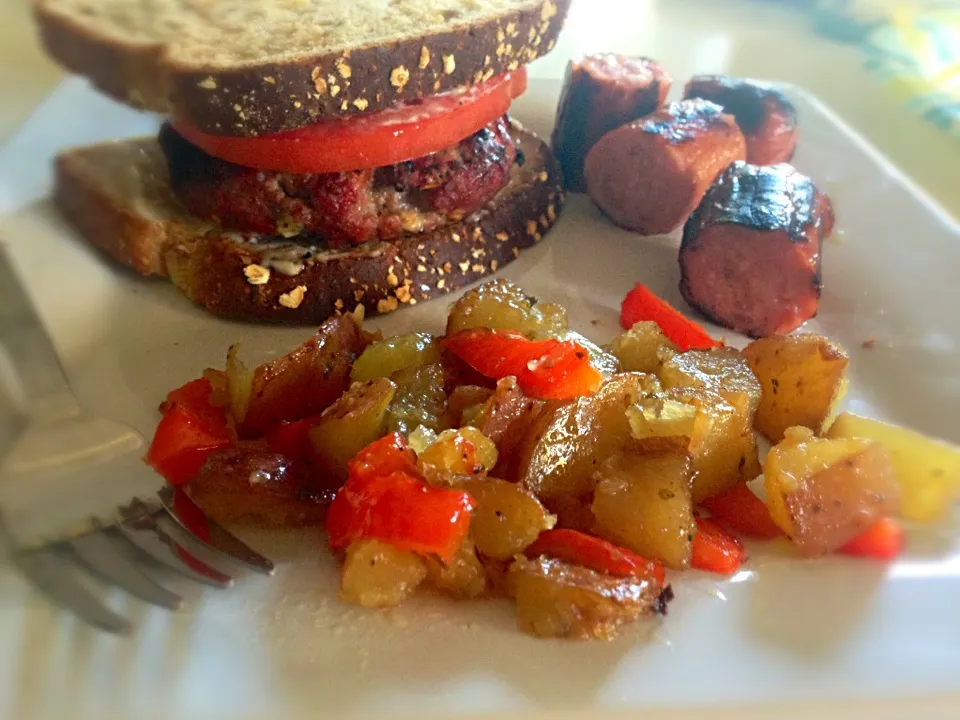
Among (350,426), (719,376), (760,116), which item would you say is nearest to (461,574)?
(350,426)

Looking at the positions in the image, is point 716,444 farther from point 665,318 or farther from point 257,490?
point 257,490

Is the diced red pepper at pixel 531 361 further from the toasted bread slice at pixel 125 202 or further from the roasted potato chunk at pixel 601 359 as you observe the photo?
the toasted bread slice at pixel 125 202

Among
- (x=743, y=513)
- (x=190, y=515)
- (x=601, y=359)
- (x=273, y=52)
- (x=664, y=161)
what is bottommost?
(x=190, y=515)

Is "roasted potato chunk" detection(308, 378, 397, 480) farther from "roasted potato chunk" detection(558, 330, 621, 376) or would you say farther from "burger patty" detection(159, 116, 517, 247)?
"burger patty" detection(159, 116, 517, 247)

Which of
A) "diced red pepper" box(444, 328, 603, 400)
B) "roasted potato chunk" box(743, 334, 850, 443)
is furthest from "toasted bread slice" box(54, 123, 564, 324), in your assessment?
"roasted potato chunk" box(743, 334, 850, 443)

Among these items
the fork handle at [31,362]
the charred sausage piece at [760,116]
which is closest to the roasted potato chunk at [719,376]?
the fork handle at [31,362]

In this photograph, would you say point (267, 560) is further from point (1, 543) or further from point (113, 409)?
point (113, 409)

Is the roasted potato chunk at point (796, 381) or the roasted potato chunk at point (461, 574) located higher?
the roasted potato chunk at point (796, 381)
